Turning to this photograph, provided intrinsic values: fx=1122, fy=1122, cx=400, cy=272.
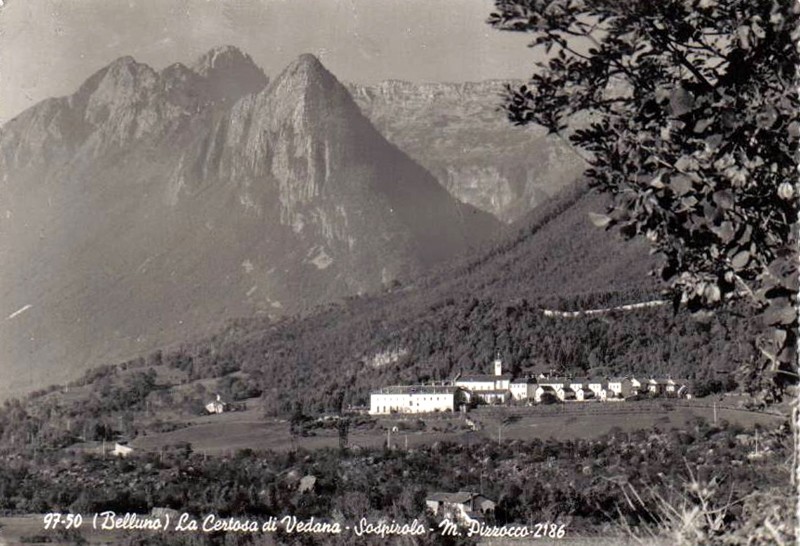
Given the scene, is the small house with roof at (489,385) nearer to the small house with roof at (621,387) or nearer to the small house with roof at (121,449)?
the small house with roof at (621,387)

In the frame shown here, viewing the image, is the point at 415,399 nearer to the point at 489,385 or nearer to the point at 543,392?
the point at 489,385

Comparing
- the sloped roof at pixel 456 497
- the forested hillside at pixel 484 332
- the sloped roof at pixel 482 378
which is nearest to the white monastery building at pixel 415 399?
the sloped roof at pixel 482 378

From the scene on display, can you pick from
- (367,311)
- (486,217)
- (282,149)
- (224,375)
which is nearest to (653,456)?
(224,375)

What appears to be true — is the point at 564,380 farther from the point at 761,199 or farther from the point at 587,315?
the point at 761,199

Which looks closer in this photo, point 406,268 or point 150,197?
point 406,268

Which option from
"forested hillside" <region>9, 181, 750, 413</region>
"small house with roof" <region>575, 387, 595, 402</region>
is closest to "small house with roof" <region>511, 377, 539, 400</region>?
"small house with roof" <region>575, 387, 595, 402</region>

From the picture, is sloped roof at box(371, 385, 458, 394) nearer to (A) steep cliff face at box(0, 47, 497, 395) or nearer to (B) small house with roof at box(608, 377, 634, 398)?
(B) small house with roof at box(608, 377, 634, 398)
